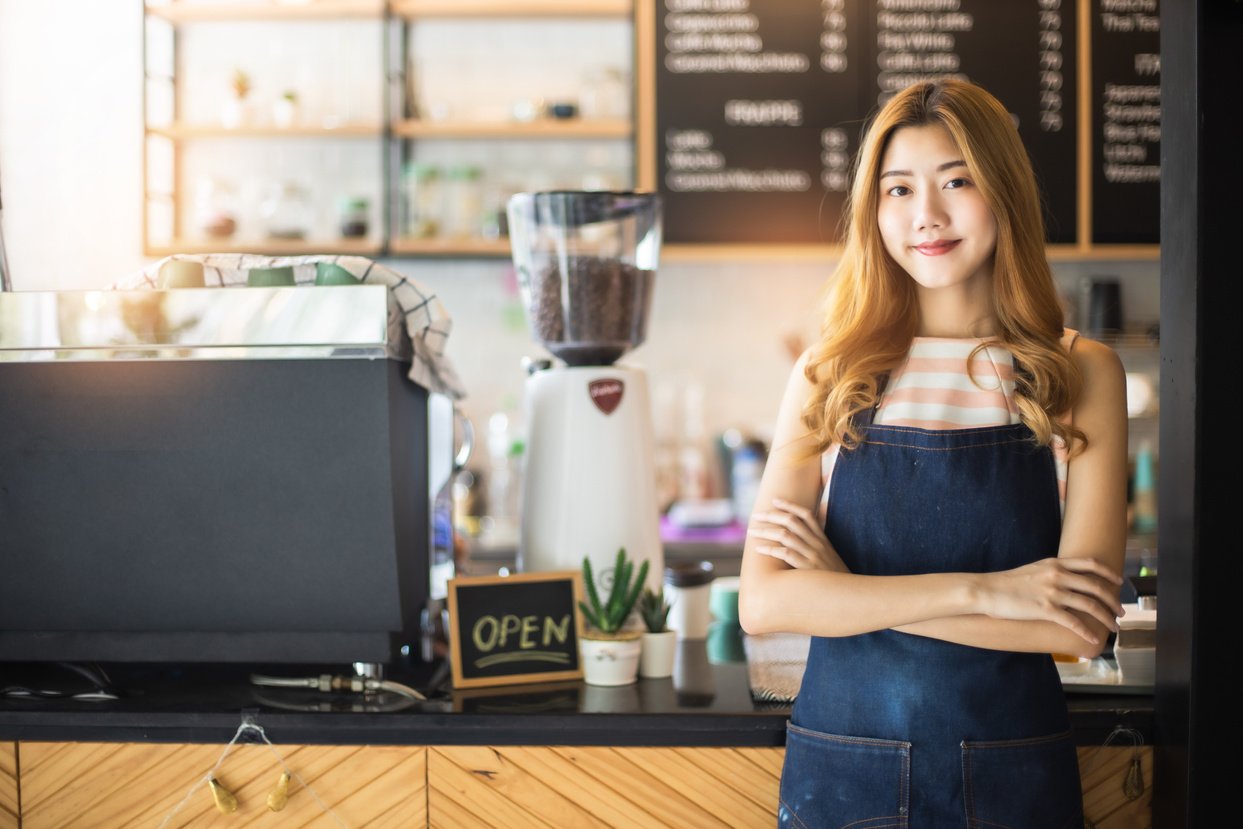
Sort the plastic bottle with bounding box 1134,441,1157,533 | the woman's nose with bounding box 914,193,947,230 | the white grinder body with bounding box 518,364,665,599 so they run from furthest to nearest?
the plastic bottle with bounding box 1134,441,1157,533 < the white grinder body with bounding box 518,364,665,599 < the woman's nose with bounding box 914,193,947,230

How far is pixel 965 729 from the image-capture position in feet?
3.92

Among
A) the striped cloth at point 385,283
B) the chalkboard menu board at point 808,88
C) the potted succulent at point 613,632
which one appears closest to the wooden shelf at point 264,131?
the chalkboard menu board at point 808,88

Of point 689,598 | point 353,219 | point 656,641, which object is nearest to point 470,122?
point 353,219

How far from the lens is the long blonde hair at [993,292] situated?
124 cm

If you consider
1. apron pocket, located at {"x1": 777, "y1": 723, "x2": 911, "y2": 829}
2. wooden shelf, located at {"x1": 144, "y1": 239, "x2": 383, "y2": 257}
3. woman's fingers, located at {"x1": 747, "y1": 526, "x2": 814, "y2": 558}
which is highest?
wooden shelf, located at {"x1": 144, "y1": 239, "x2": 383, "y2": 257}

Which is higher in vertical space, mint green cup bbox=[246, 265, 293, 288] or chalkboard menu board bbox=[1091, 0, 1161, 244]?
chalkboard menu board bbox=[1091, 0, 1161, 244]

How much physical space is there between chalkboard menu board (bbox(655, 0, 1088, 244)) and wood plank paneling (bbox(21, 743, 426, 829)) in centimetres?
247

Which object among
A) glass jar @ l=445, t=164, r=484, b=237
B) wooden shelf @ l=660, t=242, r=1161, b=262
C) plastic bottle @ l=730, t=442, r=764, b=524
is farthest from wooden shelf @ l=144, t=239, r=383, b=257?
plastic bottle @ l=730, t=442, r=764, b=524

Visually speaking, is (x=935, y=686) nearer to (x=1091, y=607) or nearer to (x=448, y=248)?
(x=1091, y=607)

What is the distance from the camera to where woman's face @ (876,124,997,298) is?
1259mm

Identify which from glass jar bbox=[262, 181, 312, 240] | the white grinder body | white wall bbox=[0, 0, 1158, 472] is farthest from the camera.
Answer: glass jar bbox=[262, 181, 312, 240]

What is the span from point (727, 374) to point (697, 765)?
2620mm

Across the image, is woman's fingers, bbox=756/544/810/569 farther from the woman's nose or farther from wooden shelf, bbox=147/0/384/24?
wooden shelf, bbox=147/0/384/24

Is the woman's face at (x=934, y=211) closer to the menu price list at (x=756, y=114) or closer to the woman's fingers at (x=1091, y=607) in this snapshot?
the woman's fingers at (x=1091, y=607)
